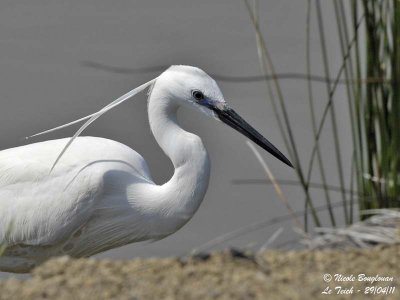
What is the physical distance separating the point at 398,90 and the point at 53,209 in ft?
6.73

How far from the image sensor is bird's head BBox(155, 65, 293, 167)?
5570 millimetres

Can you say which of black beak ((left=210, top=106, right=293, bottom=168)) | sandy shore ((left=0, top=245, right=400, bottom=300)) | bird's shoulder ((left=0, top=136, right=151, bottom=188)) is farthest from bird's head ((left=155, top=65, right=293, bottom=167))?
sandy shore ((left=0, top=245, right=400, bottom=300))

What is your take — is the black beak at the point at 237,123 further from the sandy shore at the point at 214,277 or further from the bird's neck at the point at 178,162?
the sandy shore at the point at 214,277

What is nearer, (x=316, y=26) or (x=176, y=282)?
(x=176, y=282)

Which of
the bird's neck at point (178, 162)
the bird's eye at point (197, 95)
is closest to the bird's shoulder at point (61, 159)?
the bird's neck at point (178, 162)

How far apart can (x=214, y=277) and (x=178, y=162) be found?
6.73 ft

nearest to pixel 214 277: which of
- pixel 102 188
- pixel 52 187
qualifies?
pixel 102 188

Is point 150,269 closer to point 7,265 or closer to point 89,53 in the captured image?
point 7,265

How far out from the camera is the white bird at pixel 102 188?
18.6ft

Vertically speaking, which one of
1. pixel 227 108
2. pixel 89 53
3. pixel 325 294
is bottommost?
pixel 325 294

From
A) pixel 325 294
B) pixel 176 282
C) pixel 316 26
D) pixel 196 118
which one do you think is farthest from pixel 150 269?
pixel 316 26

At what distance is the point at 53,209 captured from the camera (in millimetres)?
5773

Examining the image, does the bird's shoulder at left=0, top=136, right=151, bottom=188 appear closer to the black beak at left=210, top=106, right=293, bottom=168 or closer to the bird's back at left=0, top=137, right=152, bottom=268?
the bird's back at left=0, top=137, right=152, bottom=268

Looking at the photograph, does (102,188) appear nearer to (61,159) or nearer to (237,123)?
(61,159)
